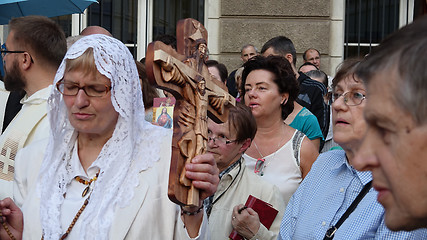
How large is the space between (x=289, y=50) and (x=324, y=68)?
220cm

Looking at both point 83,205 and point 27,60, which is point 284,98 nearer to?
point 27,60

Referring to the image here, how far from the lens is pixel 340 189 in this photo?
2.66m

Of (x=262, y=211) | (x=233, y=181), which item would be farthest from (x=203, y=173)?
(x=233, y=181)

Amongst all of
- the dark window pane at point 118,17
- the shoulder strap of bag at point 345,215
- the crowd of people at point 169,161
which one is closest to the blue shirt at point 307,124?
the crowd of people at point 169,161

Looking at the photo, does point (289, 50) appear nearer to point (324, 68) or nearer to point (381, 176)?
point (324, 68)

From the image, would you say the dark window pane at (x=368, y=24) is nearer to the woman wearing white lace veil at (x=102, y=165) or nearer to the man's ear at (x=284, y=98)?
the man's ear at (x=284, y=98)

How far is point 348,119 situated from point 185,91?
2.99 ft

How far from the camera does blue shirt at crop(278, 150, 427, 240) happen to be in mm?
2342

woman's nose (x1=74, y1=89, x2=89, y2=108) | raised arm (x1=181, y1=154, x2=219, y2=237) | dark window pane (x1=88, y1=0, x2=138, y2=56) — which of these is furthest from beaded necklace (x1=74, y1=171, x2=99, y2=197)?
dark window pane (x1=88, y1=0, x2=138, y2=56)

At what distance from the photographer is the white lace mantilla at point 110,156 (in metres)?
2.58

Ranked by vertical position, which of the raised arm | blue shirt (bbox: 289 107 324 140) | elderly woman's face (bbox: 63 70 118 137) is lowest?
blue shirt (bbox: 289 107 324 140)

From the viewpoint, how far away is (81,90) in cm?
266

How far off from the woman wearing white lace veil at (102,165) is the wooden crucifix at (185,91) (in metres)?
0.43

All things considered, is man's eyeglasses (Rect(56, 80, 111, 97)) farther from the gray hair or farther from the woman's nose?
the gray hair
